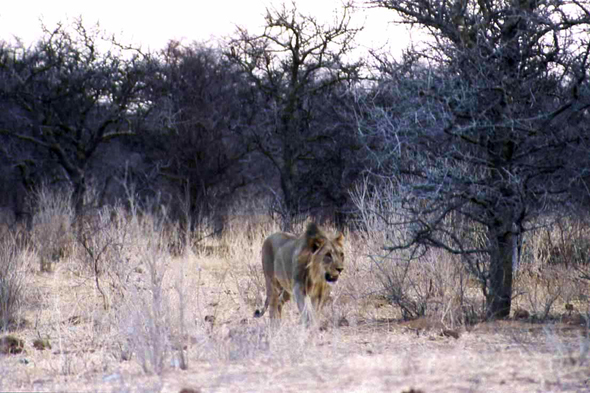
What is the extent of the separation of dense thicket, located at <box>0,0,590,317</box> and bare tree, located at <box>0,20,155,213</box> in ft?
0.17

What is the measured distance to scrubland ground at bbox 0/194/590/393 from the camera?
555 cm

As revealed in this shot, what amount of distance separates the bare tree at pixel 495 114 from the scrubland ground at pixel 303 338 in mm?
956

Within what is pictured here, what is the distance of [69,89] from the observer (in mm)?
21078

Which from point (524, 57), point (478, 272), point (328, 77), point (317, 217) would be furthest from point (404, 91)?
point (328, 77)

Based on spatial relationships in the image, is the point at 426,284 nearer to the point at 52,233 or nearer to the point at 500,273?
the point at 500,273

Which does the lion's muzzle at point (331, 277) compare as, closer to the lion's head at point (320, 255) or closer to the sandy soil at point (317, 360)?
the lion's head at point (320, 255)

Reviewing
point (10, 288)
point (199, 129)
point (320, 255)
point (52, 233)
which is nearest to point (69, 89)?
point (199, 129)

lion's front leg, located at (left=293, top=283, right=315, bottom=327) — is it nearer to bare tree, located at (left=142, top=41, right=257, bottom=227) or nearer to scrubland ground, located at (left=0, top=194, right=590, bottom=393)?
scrubland ground, located at (left=0, top=194, right=590, bottom=393)

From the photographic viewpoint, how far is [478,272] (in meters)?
8.75

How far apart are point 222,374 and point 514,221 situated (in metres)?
3.83

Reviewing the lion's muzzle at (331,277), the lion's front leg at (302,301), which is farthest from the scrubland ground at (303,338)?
the lion's muzzle at (331,277)

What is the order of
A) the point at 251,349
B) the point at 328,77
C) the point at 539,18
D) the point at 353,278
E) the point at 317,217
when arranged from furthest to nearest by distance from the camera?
the point at 328,77, the point at 317,217, the point at 353,278, the point at 539,18, the point at 251,349

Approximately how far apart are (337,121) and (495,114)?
10.5 meters

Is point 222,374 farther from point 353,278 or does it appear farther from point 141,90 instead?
point 141,90
